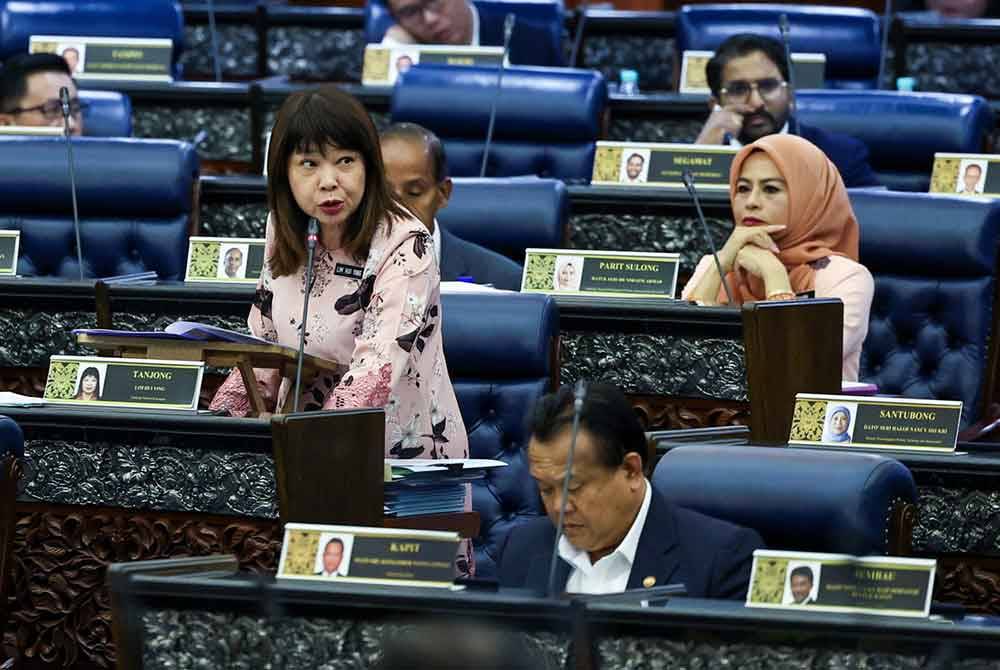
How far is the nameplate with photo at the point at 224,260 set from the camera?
4.13m

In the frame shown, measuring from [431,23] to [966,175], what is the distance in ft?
6.22

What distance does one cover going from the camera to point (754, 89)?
16.0 feet

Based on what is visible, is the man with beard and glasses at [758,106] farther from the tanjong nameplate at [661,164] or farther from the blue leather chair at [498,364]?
the blue leather chair at [498,364]

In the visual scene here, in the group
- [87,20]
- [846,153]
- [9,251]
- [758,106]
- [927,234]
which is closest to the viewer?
[927,234]

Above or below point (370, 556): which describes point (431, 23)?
above

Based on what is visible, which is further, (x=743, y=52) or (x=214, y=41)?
(x=214, y=41)

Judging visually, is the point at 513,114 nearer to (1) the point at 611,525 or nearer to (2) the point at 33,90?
(2) the point at 33,90

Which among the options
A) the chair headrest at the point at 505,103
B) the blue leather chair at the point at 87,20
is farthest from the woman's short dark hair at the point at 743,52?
the blue leather chair at the point at 87,20

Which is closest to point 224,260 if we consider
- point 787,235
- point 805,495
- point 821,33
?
point 787,235

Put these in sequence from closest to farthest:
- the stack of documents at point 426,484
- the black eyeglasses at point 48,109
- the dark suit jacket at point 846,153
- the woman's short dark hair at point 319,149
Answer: the stack of documents at point 426,484
the woman's short dark hair at point 319,149
the dark suit jacket at point 846,153
the black eyeglasses at point 48,109

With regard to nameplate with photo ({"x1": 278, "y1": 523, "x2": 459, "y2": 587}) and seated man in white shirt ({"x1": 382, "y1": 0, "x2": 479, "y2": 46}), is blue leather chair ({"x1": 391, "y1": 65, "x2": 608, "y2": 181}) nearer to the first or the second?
seated man in white shirt ({"x1": 382, "y1": 0, "x2": 479, "y2": 46})

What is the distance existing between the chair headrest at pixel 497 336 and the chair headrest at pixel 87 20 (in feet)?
8.99

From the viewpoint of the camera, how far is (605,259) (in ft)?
13.2

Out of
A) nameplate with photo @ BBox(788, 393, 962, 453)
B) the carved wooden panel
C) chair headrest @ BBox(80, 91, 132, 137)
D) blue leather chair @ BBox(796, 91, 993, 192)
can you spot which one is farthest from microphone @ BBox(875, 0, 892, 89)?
the carved wooden panel
